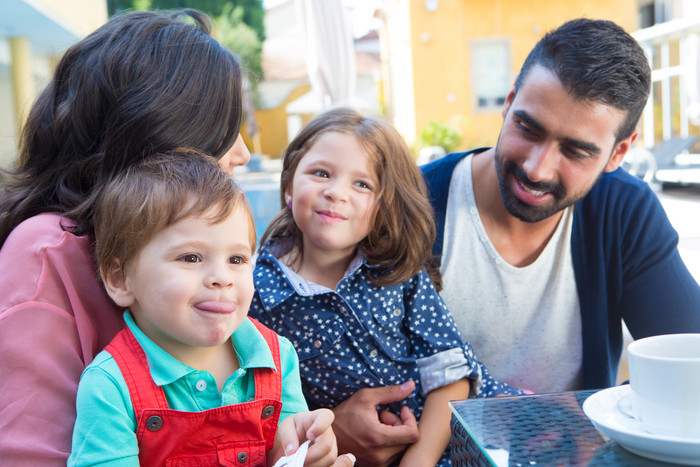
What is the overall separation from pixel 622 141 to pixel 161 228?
5.83 ft

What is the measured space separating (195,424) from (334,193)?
34.8 inches

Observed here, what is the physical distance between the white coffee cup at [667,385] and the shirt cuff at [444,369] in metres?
0.95

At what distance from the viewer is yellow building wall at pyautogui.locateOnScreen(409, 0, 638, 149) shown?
1711cm

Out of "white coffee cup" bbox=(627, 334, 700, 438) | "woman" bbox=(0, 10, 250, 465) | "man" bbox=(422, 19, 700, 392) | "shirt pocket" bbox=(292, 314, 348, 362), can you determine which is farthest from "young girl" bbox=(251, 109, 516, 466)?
"white coffee cup" bbox=(627, 334, 700, 438)

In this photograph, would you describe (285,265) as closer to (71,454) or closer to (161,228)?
(161,228)

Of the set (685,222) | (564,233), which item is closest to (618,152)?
(564,233)

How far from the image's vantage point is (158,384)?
4.34 ft

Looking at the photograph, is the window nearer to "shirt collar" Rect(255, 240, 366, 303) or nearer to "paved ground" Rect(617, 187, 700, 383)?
"paved ground" Rect(617, 187, 700, 383)

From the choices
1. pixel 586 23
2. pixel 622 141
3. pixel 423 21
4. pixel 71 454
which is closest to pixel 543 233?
pixel 622 141

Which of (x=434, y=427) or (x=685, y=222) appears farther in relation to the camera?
(x=685, y=222)

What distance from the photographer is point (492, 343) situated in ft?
7.95

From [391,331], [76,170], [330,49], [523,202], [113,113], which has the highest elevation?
[330,49]

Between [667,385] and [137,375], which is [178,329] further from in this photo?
[667,385]

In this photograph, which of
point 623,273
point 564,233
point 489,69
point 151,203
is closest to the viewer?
point 151,203
